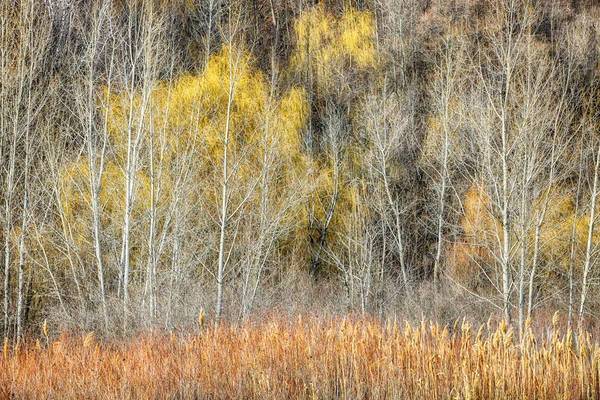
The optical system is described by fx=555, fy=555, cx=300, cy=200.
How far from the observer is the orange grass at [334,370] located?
5020 millimetres

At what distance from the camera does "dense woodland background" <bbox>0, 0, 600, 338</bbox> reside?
12008 millimetres

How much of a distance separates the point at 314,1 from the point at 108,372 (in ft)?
81.1

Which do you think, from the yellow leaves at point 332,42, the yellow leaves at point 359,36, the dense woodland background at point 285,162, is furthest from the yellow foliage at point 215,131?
the yellow leaves at point 359,36

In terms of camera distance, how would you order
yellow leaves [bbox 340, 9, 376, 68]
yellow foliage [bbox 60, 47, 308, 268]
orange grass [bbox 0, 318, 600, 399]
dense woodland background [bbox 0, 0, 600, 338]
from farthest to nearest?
yellow leaves [bbox 340, 9, 376, 68]
yellow foliage [bbox 60, 47, 308, 268]
dense woodland background [bbox 0, 0, 600, 338]
orange grass [bbox 0, 318, 600, 399]

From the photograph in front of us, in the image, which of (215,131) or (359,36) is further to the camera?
(359,36)

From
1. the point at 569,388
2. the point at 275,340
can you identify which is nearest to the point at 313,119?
the point at 275,340

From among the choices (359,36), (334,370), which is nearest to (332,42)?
(359,36)

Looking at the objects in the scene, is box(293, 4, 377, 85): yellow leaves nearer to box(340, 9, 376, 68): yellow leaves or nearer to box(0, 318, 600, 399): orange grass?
box(340, 9, 376, 68): yellow leaves

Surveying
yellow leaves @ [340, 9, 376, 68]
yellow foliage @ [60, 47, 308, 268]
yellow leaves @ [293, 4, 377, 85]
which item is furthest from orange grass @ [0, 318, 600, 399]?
yellow leaves @ [340, 9, 376, 68]

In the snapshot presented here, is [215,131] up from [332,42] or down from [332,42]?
down

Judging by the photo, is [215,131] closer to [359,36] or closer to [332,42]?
[332,42]

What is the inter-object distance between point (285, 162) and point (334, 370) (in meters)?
14.0

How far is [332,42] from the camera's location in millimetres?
24156

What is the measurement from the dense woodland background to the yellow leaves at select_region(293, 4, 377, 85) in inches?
4.1
